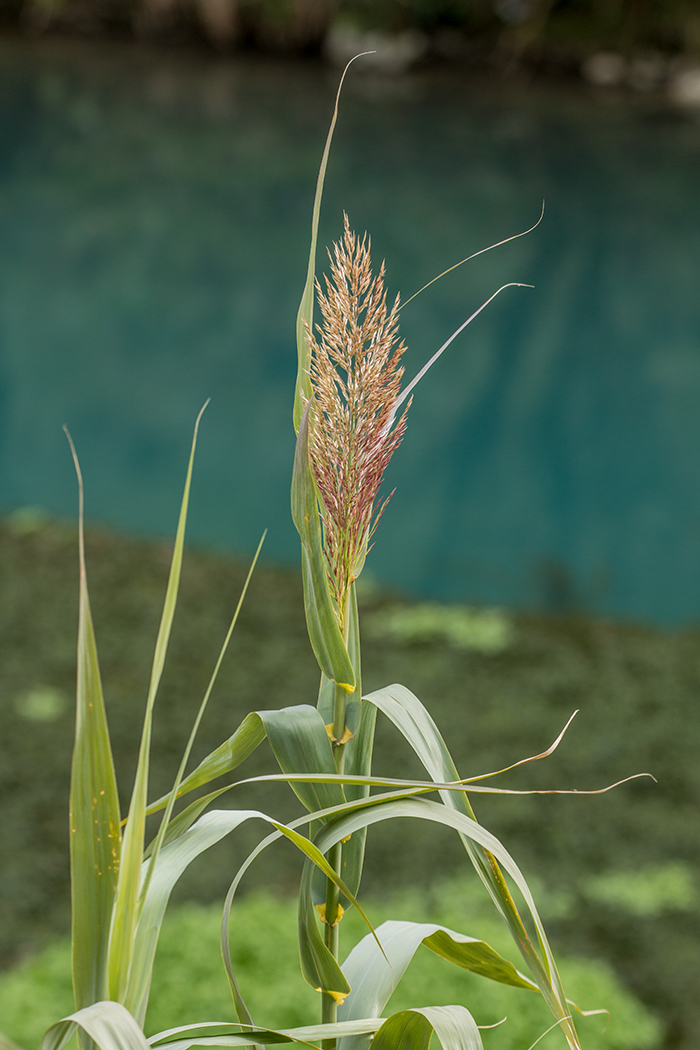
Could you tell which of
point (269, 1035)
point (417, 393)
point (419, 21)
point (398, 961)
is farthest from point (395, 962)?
point (419, 21)

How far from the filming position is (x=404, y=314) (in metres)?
6.18

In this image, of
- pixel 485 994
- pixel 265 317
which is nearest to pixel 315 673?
pixel 485 994

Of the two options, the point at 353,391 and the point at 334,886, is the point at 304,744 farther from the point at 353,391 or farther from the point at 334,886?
the point at 353,391

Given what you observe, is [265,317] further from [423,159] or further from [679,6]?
[679,6]

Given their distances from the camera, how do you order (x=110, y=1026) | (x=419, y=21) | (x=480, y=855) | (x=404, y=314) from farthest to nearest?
(x=419, y=21), (x=404, y=314), (x=480, y=855), (x=110, y=1026)

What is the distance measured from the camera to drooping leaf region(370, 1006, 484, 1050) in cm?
53

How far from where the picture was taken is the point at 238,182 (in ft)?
25.7

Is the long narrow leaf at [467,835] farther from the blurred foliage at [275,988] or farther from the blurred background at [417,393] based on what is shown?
the blurred background at [417,393]

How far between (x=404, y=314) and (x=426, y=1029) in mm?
5818

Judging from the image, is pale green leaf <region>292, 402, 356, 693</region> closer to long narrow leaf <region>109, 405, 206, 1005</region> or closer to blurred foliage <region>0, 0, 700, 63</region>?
long narrow leaf <region>109, 405, 206, 1005</region>

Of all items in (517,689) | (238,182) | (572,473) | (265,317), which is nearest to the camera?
(517,689)

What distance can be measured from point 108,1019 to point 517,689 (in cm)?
233

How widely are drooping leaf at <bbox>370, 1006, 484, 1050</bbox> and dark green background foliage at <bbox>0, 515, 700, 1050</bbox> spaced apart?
129 cm

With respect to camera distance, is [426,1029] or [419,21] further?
[419,21]
